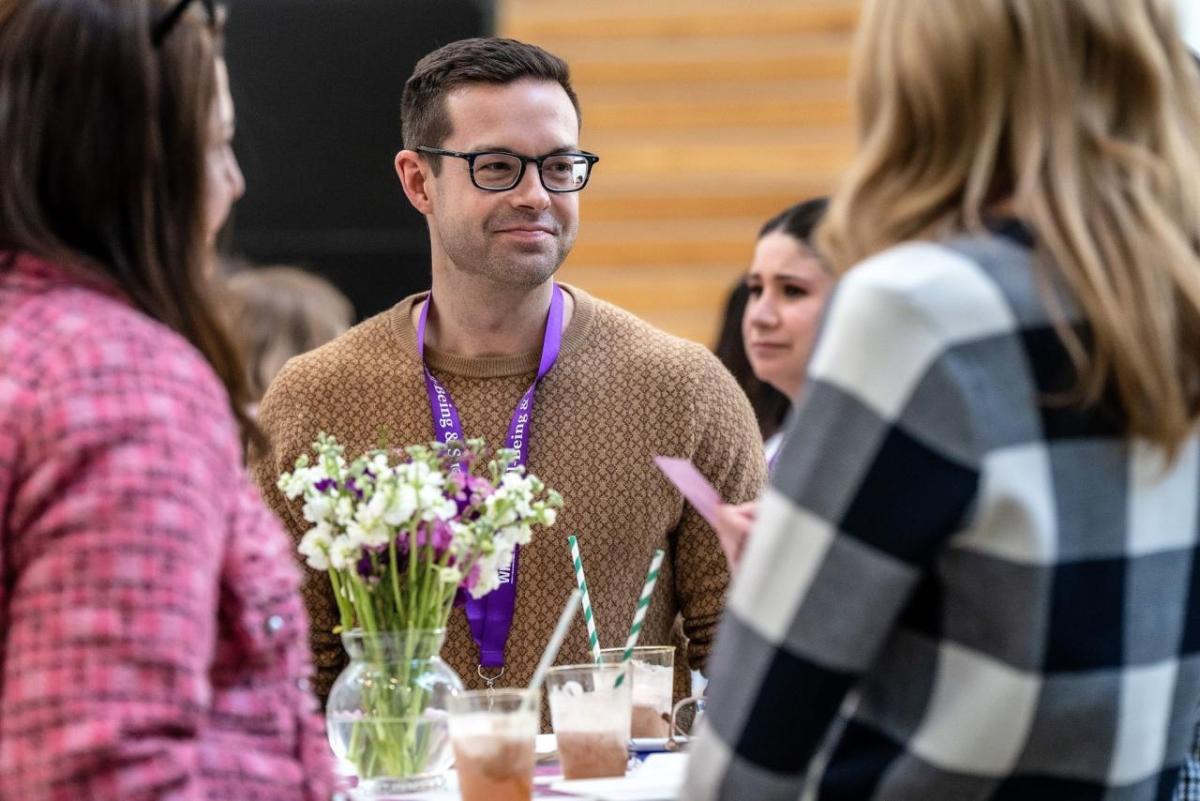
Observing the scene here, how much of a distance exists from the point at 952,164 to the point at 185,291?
0.65 metres

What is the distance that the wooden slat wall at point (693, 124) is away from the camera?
6531 millimetres

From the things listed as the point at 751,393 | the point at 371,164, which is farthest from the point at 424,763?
the point at 371,164

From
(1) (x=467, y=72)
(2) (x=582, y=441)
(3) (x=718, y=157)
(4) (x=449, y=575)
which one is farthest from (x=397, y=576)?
(3) (x=718, y=157)

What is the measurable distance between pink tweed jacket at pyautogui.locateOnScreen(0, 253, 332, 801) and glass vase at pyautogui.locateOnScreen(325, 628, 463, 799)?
56 centimetres

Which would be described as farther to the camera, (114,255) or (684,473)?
(684,473)

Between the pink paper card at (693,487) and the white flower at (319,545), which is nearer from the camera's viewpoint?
the pink paper card at (693,487)

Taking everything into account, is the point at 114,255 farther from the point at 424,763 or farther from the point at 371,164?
the point at 371,164

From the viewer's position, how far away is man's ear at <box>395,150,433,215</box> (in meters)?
2.80

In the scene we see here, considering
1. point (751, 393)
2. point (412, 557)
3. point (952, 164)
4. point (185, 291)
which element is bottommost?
point (751, 393)

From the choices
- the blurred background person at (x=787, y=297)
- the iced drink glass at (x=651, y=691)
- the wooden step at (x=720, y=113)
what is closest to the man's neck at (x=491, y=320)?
the blurred background person at (x=787, y=297)

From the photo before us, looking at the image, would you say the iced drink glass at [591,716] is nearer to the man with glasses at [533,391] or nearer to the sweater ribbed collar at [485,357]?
the man with glasses at [533,391]

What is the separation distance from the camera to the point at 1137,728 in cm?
119

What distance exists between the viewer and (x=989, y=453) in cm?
110

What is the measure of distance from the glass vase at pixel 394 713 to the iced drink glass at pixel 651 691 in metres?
0.27
